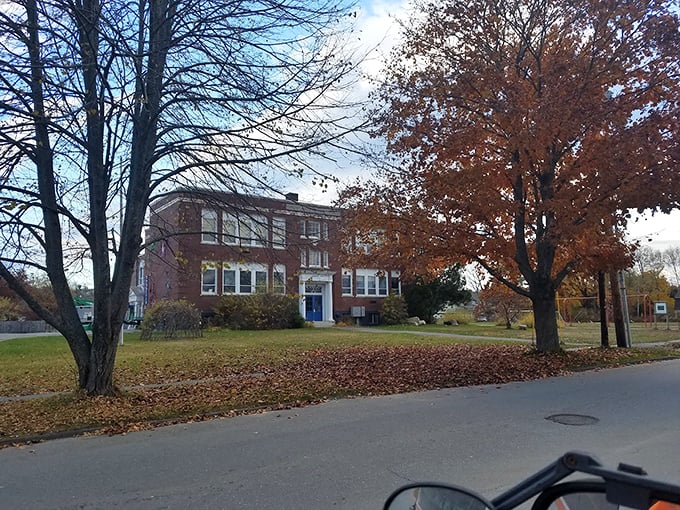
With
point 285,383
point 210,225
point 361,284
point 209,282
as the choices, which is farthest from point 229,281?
point 285,383

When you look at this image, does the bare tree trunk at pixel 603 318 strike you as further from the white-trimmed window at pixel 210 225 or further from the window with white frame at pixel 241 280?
the window with white frame at pixel 241 280

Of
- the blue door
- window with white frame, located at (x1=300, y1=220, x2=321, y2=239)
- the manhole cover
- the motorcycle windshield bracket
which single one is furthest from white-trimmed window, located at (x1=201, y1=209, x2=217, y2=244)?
the blue door

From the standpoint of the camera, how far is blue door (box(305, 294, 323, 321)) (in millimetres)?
40281

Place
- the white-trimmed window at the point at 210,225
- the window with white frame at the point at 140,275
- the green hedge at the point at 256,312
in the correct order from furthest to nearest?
1. the window with white frame at the point at 140,275
2. the green hedge at the point at 256,312
3. the white-trimmed window at the point at 210,225

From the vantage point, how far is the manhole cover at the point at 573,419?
8.05 metres

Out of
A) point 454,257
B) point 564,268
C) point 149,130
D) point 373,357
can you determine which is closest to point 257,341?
point 373,357

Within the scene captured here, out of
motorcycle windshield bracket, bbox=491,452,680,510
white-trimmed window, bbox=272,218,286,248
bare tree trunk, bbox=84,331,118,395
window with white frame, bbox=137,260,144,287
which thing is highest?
window with white frame, bbox=137,260,144,287

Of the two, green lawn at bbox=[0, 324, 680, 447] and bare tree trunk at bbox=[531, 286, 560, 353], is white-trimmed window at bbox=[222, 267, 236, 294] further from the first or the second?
bare tree trunk at bbox=[531, 286, 560, 353]

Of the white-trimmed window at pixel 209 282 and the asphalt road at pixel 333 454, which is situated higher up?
the white-trimmed window at pixel 209 282

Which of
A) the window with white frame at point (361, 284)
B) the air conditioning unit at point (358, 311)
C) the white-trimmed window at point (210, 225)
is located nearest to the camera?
the white-trimmed window at point (210, 225)

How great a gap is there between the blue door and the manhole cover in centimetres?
3213

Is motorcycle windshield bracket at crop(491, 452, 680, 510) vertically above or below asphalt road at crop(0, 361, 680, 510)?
above

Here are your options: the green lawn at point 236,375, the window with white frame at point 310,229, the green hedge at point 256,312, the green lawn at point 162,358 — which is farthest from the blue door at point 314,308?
the window with white frame at point 310,229

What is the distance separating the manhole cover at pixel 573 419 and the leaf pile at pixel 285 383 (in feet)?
11.2
